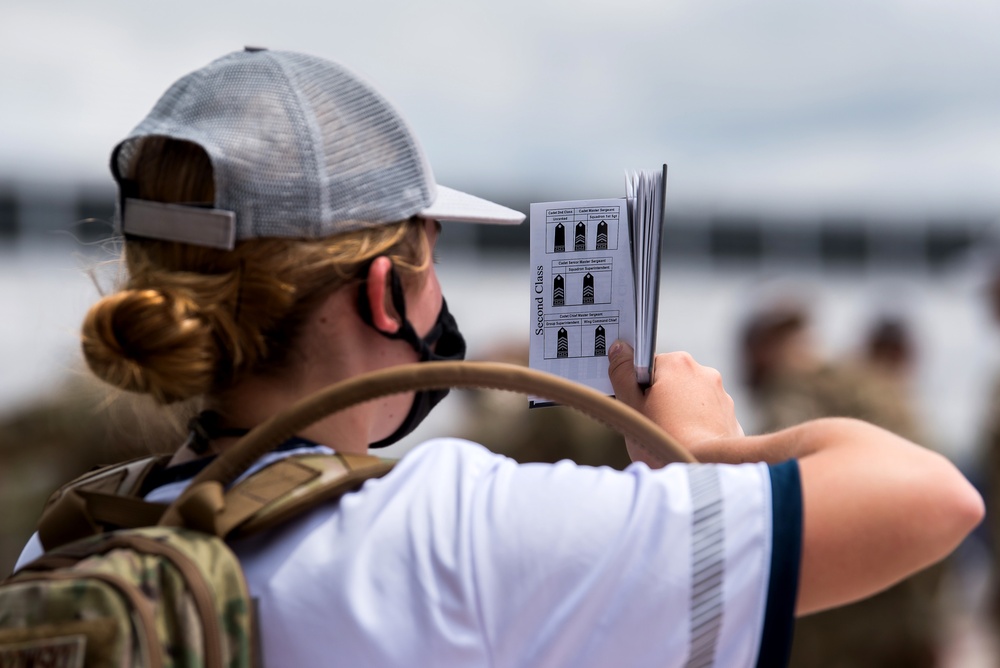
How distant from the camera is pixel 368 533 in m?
1.28

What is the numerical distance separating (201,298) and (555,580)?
562 millimetres

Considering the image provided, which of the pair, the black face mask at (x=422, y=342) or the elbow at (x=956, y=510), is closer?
the elbow at (x=956, y=510)

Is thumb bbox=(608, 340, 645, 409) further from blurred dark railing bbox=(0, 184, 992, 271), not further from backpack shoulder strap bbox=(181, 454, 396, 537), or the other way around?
blurred dark railing bbox=(0, 184, 992, 271)

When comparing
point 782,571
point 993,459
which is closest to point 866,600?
point 993,459

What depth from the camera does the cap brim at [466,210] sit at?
1535mm

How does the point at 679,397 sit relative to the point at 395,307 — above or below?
below

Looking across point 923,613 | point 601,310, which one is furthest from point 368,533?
point 923,613

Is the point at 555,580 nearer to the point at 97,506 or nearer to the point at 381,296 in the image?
the point at 381,296

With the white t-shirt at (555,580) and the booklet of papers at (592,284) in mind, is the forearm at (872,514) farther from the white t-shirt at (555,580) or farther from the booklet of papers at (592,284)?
the booklet of papers at (592,284)

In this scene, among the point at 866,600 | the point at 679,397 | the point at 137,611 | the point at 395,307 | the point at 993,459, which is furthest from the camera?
the point at 993,459

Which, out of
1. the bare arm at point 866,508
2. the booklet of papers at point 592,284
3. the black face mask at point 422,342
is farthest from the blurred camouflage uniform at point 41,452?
the bare arm at point 866,508

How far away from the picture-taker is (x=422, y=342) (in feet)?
5.13

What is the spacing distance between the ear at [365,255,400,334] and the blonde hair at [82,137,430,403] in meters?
0.02

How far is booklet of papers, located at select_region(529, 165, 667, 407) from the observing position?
5.40 ft
